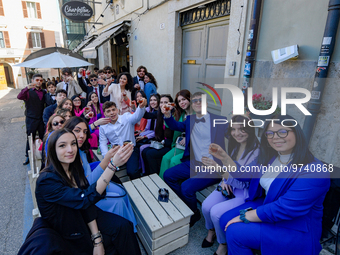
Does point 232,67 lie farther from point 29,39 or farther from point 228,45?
point 29,39

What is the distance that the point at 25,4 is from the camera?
75.5ft

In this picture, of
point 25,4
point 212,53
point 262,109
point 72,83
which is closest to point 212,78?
point 212,53

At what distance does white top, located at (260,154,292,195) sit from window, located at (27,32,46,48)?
29789mm

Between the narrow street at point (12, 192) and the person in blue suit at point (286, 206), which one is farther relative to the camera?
the narrow street at point (12, 192)

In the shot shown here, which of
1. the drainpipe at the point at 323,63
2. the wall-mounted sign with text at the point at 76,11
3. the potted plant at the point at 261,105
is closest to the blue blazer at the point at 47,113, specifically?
the potted plant at the point at 261,105

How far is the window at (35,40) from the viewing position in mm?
23867

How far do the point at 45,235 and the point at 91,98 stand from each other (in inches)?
125

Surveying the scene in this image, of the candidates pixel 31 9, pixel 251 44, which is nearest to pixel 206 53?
pixel 251 44

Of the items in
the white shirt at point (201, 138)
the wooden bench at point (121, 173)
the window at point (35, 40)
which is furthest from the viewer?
the window at point (35, 40)

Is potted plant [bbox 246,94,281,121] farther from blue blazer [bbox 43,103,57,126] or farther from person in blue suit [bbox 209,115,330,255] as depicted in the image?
blue blazer [bbox 43,103,57,126]

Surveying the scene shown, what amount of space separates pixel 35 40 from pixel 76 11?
20100 millimetres

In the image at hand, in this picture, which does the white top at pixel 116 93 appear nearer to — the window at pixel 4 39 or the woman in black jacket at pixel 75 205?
the woman in black jacket at pixel 75 205

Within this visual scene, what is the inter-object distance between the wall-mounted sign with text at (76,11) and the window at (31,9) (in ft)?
66.7

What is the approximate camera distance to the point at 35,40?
24.3m
